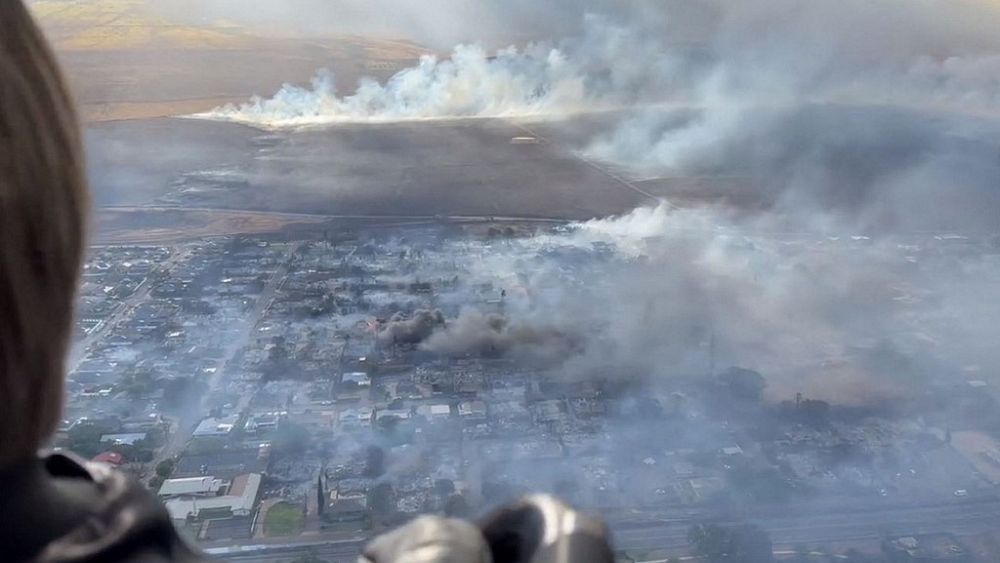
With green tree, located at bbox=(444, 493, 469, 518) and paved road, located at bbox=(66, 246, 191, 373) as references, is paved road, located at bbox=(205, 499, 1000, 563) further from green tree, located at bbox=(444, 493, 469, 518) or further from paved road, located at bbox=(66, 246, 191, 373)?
paved road, located at bbox=(66, 246, 191, 373)

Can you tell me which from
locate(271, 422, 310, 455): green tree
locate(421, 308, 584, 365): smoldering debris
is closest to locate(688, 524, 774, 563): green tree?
locate(421, 308, 584, 365): smoldering debris

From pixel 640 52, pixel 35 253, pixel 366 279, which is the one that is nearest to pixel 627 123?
pixel 640 52

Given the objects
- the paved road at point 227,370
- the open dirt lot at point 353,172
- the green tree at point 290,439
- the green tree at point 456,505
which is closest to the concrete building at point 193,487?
the paved road at point 227,370

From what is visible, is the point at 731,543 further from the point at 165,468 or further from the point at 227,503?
the point at 165,468

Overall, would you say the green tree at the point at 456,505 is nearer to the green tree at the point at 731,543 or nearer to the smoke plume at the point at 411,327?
the green tree at the point at 731,543

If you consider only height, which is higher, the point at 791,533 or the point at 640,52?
the point at 640,52

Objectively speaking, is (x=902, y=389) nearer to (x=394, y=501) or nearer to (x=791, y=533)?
(x=791, y=533)
